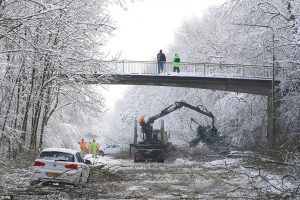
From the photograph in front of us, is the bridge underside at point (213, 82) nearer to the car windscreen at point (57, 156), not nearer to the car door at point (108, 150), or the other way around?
the car windscreen at point (57, 156)

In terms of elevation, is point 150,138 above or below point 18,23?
below

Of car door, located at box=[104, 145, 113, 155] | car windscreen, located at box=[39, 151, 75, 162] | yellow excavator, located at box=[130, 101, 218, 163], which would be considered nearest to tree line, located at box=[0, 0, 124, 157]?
car windscreen, located at box=[39, 151, 75, 162]

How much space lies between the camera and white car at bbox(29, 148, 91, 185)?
52.9ft

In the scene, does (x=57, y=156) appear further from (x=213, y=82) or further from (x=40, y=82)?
(x=213, y=82)

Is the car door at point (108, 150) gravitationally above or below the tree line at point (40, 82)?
below

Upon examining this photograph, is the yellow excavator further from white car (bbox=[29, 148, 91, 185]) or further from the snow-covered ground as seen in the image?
white car (bbox=[29, 148, 91, 185])

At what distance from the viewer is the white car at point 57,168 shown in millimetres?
16125

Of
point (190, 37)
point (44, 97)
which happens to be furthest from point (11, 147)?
point (190, 37)

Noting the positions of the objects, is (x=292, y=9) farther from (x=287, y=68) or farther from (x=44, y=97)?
(x=44, y=97)

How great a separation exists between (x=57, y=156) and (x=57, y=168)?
0.58 m

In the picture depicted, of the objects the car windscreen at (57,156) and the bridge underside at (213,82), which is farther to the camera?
the bridge underside at (213,82)

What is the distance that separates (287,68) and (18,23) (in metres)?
17.6

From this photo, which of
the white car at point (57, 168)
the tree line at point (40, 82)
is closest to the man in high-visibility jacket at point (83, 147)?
the tree line at point (40, 82)

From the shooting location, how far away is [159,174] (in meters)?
22.5
